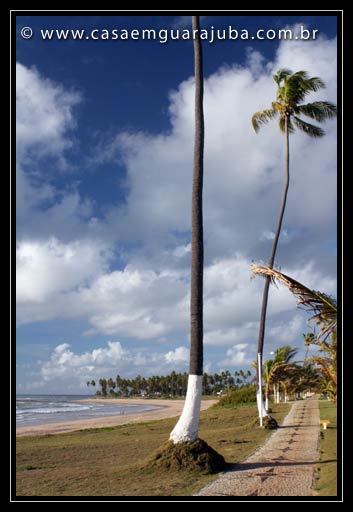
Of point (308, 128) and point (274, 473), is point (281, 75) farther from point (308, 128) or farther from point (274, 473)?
point (274, 473)

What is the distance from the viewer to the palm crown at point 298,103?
69.5 ft

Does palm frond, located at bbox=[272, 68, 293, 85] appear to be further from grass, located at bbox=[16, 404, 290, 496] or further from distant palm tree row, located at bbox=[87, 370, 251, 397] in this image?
distant palm tree row, located at bbox=[87, 370, 251, 397]

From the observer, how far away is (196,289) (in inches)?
448

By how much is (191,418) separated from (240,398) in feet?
125

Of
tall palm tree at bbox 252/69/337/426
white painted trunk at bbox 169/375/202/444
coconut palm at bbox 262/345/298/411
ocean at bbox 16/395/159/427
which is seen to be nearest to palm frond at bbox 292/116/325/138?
tall palm tree at bbox 252/69/337/426

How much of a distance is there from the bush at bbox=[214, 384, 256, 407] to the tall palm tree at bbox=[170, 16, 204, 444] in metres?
36.3

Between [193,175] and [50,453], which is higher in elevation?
[193,175]

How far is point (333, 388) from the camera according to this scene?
886cm

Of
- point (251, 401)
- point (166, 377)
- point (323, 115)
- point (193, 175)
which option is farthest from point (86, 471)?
point (166, 377)

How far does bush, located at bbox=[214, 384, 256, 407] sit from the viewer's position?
4616 cm

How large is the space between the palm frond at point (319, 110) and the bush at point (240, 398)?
30955 millimetres
